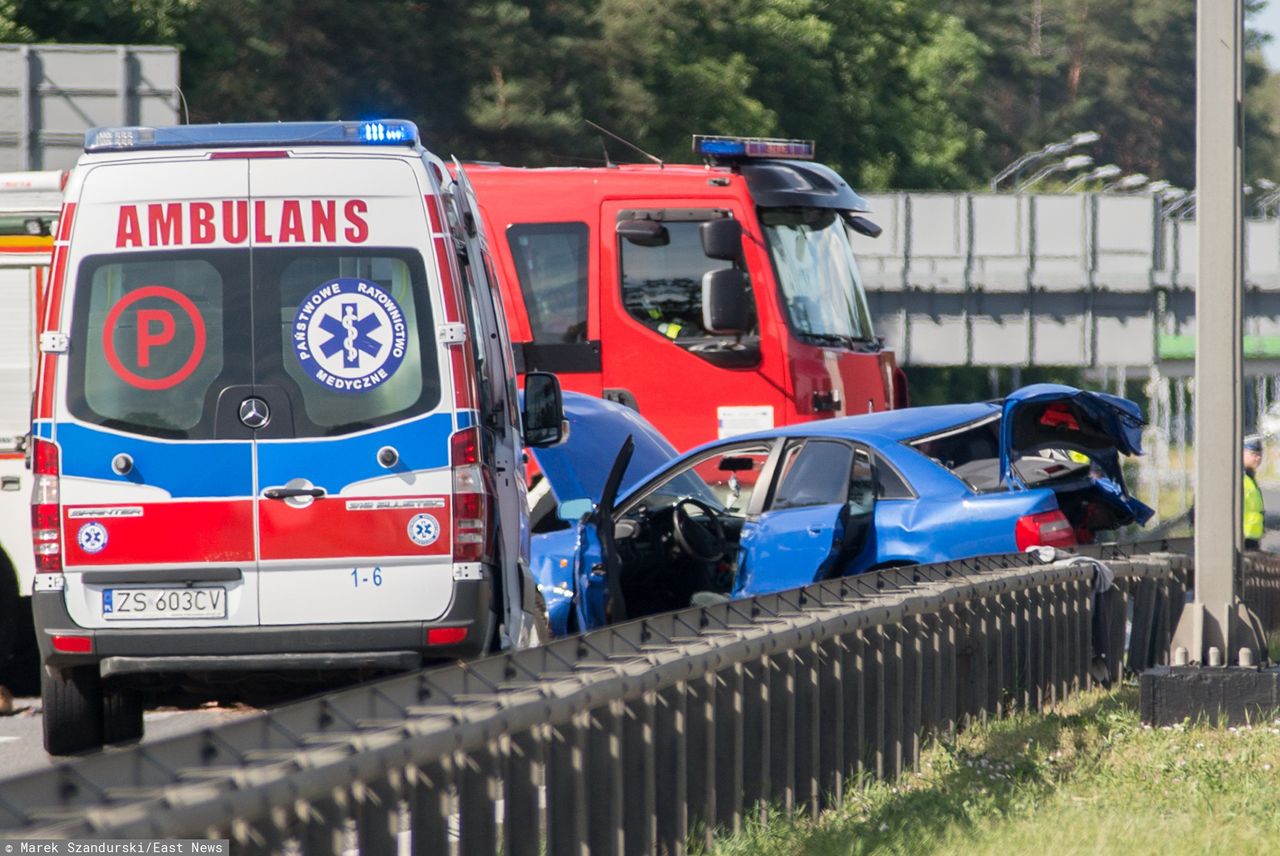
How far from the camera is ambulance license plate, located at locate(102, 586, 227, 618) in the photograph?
791 centimetres

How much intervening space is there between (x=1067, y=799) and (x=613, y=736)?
220cm

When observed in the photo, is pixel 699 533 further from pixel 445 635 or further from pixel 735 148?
pixel 445 635

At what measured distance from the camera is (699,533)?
12.0m

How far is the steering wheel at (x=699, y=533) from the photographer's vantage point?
39.0 ft

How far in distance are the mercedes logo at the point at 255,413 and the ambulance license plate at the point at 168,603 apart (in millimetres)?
588

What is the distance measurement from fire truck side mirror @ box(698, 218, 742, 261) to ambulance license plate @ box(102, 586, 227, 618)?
6.68 metres

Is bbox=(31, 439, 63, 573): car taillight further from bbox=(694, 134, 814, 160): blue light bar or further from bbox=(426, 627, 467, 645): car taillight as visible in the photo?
bbox=(694, 134, 814, 160): blue light bar

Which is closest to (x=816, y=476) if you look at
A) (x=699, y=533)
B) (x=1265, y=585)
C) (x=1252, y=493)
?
(x=699, y=533)

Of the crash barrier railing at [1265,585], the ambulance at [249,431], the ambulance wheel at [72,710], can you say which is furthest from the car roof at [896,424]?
the ambulance wheel at [72,710]

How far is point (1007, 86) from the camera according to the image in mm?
92062

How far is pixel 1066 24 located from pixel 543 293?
90516 millimetres

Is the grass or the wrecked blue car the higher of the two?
the wrecked blue car

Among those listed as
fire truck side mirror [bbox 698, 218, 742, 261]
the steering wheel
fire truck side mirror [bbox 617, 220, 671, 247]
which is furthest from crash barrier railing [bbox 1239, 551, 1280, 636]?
fire truck side mirror [bbox 617, 220, 671, 247]

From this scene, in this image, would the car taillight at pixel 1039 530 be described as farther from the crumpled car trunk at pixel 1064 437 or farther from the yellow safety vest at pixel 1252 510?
the yellow safety vest at pixel 1252 510
